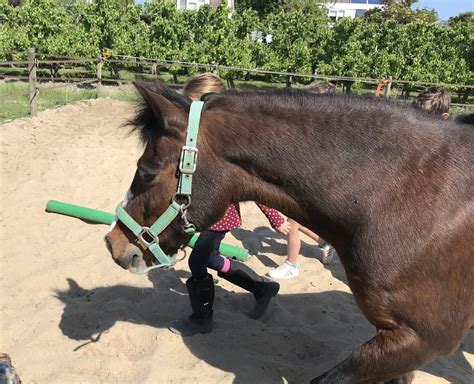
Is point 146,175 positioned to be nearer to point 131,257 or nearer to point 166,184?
point 166,184

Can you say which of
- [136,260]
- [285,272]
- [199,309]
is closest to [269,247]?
[285,272]

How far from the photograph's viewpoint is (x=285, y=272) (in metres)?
4.20

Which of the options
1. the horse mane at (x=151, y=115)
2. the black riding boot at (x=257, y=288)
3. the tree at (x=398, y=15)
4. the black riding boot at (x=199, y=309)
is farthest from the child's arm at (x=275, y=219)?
the tree at (x=398, y=15)

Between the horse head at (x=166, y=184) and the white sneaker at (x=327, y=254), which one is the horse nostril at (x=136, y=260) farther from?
the white sneaker at (x=327, y=254)

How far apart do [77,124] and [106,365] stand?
7.54 metres

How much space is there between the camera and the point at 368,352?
1942 mm

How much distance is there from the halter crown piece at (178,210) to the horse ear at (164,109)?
0.14 feet

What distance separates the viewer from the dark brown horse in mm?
1863

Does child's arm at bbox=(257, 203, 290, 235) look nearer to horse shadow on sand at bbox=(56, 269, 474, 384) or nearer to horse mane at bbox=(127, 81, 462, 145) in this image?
horse shadow on sand at bbox=(56, 269, 474, 384)

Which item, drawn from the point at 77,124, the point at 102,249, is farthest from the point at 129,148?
the point at 102,249

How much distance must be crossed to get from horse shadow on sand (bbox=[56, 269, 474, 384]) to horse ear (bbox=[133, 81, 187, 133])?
1.66 metres

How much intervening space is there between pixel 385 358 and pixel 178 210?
3.37 feet

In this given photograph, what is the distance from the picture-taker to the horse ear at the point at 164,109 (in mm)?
1835

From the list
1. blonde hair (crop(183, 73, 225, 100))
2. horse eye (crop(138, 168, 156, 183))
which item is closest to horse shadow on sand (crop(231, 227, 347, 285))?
blonde hair (crop(183, 73, 225, 100))
